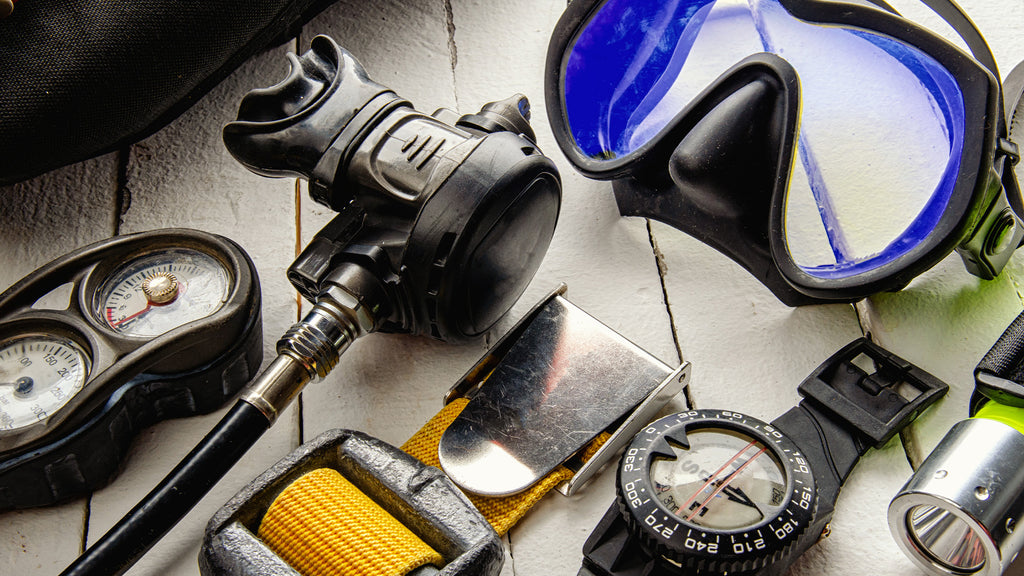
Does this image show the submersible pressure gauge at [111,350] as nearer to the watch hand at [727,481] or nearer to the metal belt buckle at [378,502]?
the metal belt buckle at [378,502]

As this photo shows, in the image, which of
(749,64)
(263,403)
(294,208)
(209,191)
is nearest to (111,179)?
(209,191)

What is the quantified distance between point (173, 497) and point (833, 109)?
810 millimetres

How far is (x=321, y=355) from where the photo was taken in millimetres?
965

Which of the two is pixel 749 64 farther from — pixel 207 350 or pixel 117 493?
pixel 117 493

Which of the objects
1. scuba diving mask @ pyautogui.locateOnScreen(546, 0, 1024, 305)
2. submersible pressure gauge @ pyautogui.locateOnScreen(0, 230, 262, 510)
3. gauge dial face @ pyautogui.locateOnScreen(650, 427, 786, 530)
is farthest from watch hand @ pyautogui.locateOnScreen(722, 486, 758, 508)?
submersible pressure gauge @ pyautogui.locateOnScreen(0, 230, 262, 510)

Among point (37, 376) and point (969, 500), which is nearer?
point (969, 500)

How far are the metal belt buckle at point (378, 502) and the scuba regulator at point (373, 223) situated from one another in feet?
0.32

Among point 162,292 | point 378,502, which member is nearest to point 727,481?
point 378,502

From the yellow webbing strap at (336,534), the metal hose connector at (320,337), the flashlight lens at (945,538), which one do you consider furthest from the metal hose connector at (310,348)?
the flashlight lens at (945,538)

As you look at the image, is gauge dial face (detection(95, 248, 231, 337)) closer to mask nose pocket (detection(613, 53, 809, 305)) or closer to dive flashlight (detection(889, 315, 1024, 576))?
mask nose pocket (detection(613, 53, 809, 305))

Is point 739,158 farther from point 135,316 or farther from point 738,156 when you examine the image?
point 135,316

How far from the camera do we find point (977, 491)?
0.84m

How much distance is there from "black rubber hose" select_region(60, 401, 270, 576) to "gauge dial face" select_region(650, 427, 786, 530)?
1.30ft

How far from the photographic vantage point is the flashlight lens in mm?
889
